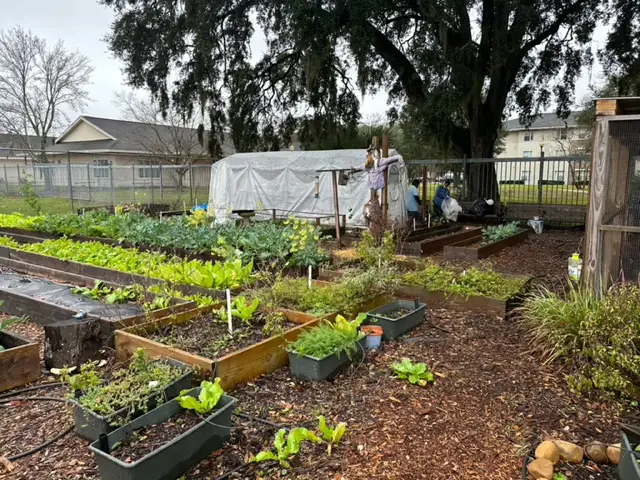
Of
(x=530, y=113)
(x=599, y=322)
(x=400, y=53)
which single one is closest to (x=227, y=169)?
(x=400, y=53)

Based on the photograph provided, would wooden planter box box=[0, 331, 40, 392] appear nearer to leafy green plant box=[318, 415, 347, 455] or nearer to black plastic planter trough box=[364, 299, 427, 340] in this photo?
leafy green plant box=[318, 415, 347, 455]

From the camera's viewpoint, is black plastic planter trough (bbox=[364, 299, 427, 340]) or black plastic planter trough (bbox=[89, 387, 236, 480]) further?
black plastic planter trough (bbox=[364, 299, 427, 340])

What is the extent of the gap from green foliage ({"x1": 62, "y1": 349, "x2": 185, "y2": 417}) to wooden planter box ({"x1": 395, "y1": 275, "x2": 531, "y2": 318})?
3107 millimetres

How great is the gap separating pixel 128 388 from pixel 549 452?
2.39 meters

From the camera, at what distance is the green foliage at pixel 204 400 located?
8.27 feet

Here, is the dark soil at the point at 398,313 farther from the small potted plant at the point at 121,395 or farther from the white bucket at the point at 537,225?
the white bucket at the point at 537,225

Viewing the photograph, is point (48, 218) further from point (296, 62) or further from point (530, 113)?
point (530, 113)

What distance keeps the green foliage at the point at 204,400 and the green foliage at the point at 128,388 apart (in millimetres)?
190

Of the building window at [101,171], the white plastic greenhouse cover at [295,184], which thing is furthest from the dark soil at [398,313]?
the building window at [101,171]

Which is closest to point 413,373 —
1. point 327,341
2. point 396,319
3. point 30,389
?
point 327,341

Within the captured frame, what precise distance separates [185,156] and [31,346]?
27.1 m

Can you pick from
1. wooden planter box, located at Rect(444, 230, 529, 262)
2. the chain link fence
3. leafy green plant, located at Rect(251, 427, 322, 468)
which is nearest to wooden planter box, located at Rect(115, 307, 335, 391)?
leafy green plant, located at Rect(251, 427, 322, 468)

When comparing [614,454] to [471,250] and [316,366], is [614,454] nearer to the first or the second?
[316,366]

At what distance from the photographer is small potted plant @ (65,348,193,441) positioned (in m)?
2.47
